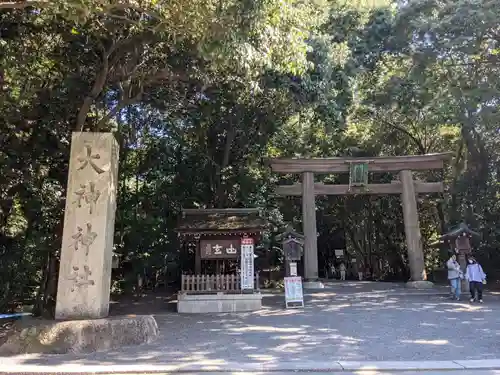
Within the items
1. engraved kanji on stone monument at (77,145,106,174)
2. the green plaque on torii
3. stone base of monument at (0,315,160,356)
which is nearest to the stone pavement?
stone base of monument at (0,315,160,356)

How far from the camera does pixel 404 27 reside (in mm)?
14492

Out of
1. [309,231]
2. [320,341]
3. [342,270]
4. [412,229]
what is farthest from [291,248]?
[342,270]

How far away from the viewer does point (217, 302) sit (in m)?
12.4

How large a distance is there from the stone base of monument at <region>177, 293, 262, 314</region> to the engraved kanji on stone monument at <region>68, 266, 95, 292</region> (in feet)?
15.7

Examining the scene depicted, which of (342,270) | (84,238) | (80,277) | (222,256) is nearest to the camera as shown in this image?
(80,277)

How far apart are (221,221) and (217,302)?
2493 millimetres

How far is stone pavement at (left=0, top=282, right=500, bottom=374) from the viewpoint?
6.14 m

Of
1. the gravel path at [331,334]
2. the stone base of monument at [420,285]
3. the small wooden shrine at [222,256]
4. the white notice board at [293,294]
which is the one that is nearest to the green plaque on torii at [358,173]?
the stone base of monument at [420,285]

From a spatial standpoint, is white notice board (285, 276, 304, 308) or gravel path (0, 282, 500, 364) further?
white notice board (285, 276, 304, 308)

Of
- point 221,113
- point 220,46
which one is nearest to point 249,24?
point 220,46

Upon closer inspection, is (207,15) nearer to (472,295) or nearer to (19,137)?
(19,137)

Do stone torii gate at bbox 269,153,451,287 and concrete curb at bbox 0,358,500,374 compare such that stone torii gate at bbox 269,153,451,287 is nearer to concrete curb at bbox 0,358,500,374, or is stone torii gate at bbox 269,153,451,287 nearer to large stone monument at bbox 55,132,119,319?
large stone monument at bbox 55,132,119,319

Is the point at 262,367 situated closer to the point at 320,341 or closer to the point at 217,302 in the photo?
the point at 320,341

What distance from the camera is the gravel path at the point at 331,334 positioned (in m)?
6.69
